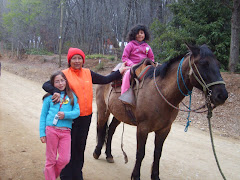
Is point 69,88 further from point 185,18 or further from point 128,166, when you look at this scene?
point 185,18

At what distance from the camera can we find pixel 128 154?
488 centimetres

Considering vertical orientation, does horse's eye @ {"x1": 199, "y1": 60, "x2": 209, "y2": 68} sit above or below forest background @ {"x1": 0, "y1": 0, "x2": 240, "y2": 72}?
below

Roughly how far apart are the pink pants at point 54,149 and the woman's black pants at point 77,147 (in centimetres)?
27

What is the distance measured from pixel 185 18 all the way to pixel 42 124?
34.2ft

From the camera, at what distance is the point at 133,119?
12.1ft

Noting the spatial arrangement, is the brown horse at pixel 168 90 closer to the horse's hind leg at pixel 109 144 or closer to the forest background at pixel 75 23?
the horse's hind leg at pixel 109 144

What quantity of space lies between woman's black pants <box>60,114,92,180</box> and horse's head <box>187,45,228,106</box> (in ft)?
5.18

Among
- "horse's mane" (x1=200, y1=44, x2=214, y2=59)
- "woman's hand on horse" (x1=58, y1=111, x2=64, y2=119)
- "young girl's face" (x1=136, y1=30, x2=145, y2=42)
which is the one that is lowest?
"woman's hand on horse" (x1=58, y1=111, x2=64, y2=119)

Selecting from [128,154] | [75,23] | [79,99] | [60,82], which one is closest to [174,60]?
[79,99]

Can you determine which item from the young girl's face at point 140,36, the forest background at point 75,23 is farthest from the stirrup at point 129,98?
the forest background at point 75,23

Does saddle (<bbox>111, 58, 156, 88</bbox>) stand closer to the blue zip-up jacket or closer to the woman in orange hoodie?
the woman in orange hoodie

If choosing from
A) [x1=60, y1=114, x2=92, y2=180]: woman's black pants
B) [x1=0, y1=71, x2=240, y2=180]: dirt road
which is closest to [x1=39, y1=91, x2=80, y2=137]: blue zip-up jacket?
[x1=60, y1=114, x2=92, y2=180]: woman's black pants

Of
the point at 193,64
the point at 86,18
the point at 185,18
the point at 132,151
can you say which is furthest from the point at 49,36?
the point at 193,64

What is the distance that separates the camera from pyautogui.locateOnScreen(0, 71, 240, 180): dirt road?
153 inches
